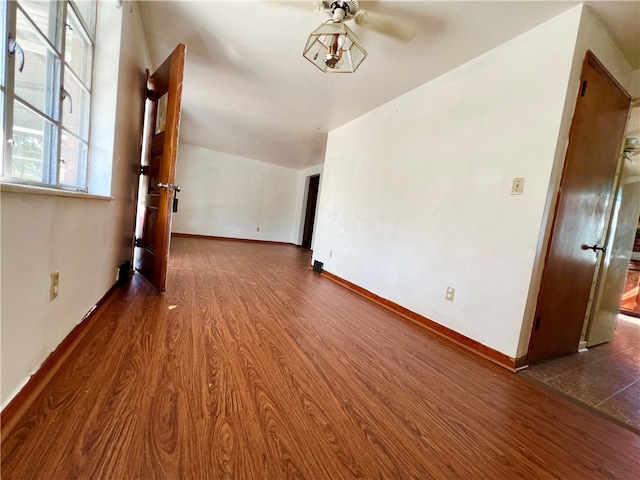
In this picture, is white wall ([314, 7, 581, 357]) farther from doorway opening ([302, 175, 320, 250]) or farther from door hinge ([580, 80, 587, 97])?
doorway opening ([302, 175, 320, 250])

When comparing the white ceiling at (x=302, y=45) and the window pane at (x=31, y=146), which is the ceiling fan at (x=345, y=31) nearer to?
the white ceiling at (x=302, y=45)

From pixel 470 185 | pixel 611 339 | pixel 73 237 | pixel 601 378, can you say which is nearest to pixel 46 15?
pixel 73 237

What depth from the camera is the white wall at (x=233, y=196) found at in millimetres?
6238

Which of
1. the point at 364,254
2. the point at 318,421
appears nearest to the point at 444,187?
the point at 364,254

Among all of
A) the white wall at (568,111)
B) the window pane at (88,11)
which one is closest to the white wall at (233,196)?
the window pane at (88,11)

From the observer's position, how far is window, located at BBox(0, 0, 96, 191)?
951mm

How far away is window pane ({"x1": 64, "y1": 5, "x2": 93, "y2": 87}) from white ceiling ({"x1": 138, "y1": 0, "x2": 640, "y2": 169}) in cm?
60

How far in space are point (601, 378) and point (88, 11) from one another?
13.2ft

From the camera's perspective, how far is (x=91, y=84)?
1.72 meters

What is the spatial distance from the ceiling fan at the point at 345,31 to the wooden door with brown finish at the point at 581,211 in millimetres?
1205

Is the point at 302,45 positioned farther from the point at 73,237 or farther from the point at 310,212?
the point at 310,212

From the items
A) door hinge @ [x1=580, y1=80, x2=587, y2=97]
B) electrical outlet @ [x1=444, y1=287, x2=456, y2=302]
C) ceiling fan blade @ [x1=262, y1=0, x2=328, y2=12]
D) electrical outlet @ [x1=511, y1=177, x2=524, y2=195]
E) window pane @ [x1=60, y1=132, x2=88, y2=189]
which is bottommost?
electrical outlet @ [x1=444, y1=287, x2=456, y2=302]

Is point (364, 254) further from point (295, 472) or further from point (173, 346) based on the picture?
point (295, 472)

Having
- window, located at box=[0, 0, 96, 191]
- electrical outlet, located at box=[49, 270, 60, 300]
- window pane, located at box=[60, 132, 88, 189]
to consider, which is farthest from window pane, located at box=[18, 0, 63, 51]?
electrical outlet, located at box=[49, 270, 60, 300]
